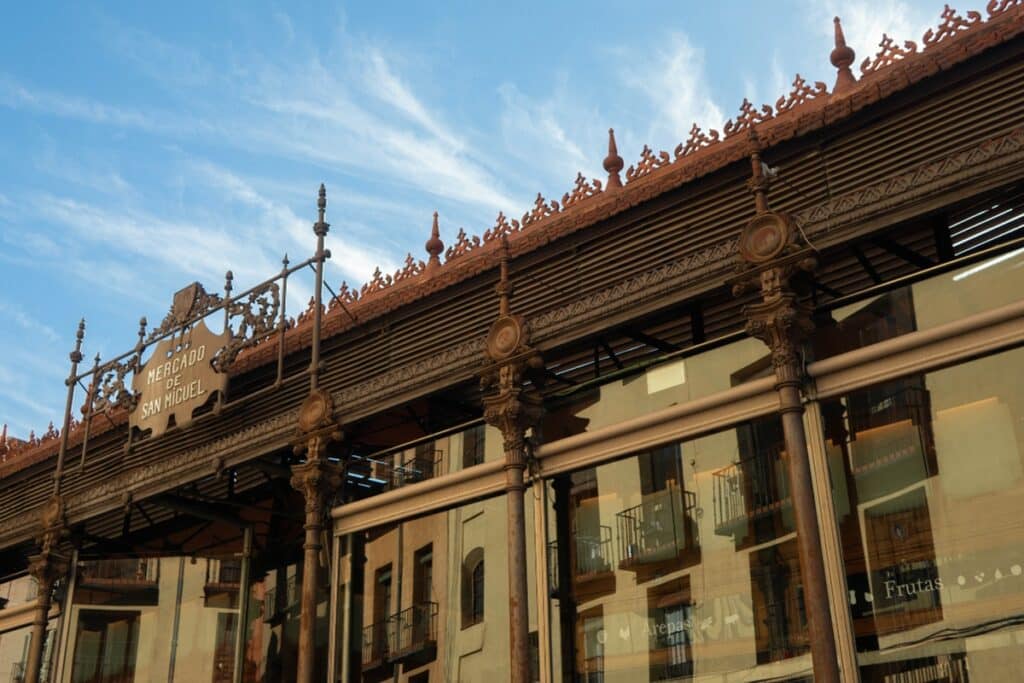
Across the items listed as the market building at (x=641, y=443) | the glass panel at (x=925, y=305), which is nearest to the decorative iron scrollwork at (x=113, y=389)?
the market building at (x=641, y=443)

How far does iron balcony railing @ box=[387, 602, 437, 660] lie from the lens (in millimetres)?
14902

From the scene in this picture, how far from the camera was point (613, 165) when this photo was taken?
19.5m

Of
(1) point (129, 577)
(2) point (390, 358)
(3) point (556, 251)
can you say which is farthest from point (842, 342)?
(1) point (129, 577)

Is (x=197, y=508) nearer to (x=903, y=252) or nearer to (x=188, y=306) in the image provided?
(x=188, y=306)

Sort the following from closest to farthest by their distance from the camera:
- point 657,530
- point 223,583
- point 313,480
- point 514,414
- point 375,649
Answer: point 657,530 < point 514,414 < point 375,649 < point 313,480 < point 223,583

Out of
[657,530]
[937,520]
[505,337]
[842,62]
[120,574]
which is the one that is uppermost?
[842,62]

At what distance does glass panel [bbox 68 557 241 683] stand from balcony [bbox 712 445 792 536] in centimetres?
905

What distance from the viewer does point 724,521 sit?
12617 mm

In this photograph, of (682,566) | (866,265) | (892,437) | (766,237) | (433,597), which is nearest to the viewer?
(892,437)

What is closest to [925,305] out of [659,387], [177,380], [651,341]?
[659,387]

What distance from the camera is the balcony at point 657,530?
510 inches

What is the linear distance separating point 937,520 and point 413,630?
6.80 metres

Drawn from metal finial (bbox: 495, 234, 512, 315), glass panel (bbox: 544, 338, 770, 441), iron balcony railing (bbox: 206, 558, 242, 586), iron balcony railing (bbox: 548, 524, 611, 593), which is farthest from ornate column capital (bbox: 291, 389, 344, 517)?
iron balcony railing (bbox: 548, 524, 611, 593)

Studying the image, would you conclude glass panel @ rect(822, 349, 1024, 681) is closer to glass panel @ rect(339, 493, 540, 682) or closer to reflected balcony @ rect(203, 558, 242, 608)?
glass panel @ rect(339, 493, 540, 682)
